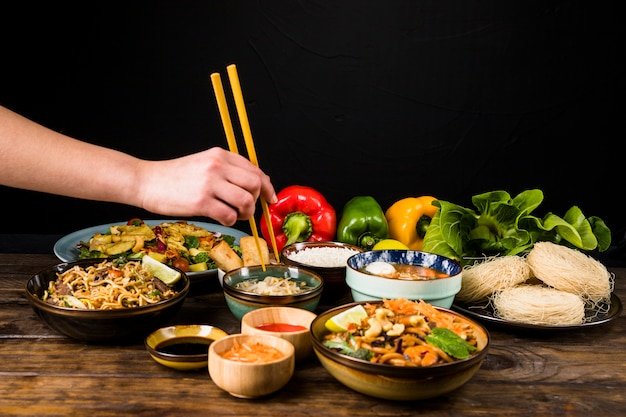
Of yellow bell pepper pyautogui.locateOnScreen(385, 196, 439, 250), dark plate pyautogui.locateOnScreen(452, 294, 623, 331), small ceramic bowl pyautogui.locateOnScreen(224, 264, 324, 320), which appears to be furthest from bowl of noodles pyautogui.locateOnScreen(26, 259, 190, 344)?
yellow bell pepper pyautogui.locateOnScreen(385, 196, 439, 250)

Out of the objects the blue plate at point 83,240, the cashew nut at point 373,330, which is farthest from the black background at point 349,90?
the cashew nut at point 373,330

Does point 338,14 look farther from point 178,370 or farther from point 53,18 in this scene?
point 178,370

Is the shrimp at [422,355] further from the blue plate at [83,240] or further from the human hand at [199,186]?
the blue plate at [83,240]

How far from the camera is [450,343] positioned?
154 cm

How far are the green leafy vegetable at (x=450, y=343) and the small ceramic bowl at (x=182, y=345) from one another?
1.71ft

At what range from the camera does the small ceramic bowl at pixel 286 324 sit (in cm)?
167

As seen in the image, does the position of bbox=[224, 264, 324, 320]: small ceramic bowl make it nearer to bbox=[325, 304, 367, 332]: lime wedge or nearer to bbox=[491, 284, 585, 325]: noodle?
bbox=[325, 304, 367, 332]: lime wedge

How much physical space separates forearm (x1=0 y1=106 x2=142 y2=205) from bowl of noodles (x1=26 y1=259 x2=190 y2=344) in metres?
0.24

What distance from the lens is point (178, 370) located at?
5.42 feet

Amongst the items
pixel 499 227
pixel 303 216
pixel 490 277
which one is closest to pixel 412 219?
pixel 303 216

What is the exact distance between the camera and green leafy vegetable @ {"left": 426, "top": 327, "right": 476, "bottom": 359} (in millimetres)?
1515

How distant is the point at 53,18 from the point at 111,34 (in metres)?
0.29

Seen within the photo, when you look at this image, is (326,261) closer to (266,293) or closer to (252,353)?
(266,293)

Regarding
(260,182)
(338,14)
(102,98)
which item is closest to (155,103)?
(102,98)
